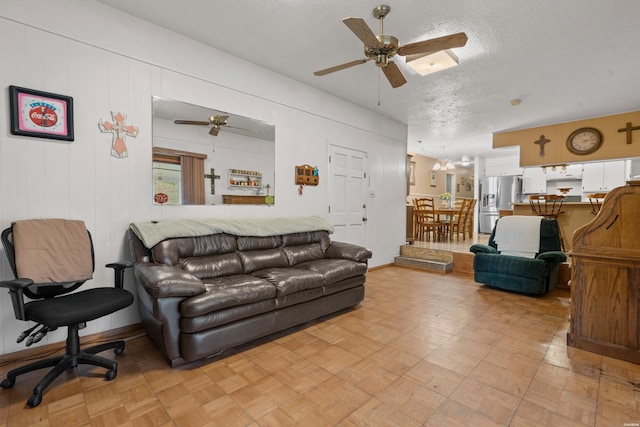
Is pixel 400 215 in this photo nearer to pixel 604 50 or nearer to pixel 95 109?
pixel 604 50

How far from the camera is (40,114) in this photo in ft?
7.37

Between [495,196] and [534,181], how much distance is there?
0.99m

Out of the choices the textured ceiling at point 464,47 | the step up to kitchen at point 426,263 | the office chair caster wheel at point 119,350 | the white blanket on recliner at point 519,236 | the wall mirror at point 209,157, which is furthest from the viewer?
the step up to kitchen at point 426,263

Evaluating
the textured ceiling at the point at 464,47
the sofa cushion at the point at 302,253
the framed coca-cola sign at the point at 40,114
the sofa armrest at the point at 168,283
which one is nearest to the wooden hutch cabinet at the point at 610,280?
the textured ceiling at the point at 464,47

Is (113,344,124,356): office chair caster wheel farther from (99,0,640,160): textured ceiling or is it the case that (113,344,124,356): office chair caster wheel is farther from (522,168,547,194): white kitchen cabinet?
(522,168,547,194): white kitchen cabinet

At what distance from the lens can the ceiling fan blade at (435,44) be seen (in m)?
2.13

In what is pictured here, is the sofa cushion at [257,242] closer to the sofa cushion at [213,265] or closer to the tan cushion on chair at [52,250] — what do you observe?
the sofa cushion at [213,265]

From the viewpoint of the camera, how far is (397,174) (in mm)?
5805

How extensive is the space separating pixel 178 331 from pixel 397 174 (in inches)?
187

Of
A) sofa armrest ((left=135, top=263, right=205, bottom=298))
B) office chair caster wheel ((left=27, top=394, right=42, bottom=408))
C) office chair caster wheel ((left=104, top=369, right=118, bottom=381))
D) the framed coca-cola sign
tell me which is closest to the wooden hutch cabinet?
sofa armrest ((left=135, top=263, right=205, bottom=298))

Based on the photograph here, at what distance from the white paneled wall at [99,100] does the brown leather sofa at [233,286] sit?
0.38 m

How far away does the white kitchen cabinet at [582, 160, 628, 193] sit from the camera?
21.6 feet

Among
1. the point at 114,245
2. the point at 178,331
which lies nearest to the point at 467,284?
the point at 178,331

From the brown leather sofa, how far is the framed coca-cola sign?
1002 millimetres
